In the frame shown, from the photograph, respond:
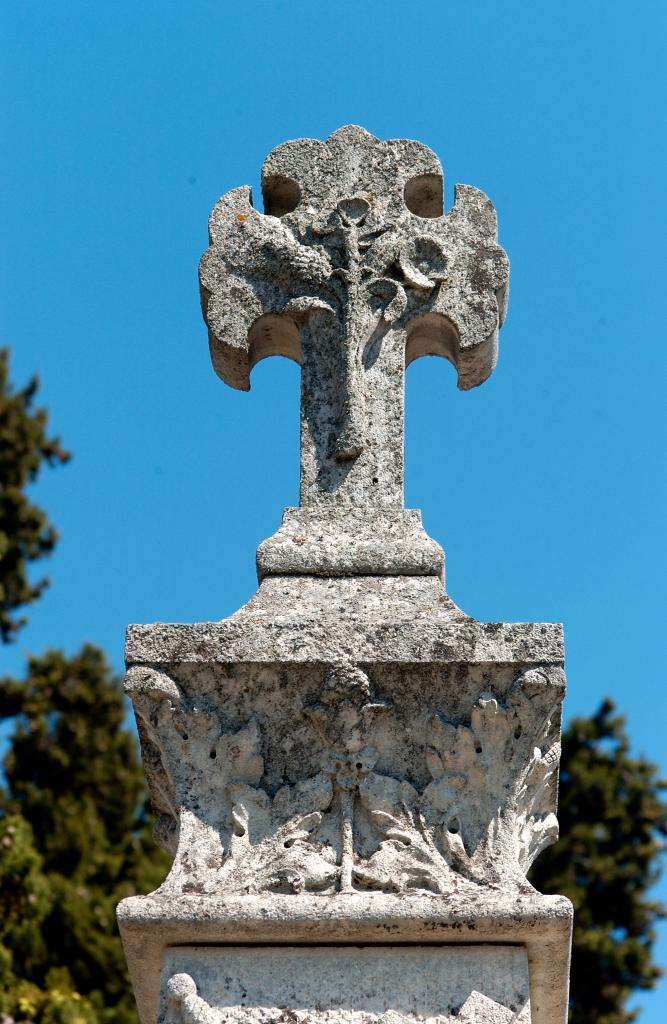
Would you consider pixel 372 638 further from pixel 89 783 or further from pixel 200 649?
pixel 89 783

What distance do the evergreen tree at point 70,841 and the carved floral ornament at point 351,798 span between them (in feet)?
29.7

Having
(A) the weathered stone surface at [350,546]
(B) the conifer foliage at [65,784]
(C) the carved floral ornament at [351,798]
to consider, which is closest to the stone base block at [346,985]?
(C) the carved floral ornament at [351,798]

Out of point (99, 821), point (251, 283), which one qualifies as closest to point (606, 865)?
point (99, 821)

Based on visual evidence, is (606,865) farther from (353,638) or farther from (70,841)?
(353,638)

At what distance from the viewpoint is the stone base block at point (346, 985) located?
13.6 ft

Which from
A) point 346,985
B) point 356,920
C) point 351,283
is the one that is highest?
point 351,283

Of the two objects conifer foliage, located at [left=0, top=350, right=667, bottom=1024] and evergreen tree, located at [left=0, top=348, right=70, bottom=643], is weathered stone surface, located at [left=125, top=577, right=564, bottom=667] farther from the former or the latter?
evergreen tree, located at [left=0, top=348, right=70, bottom=643]

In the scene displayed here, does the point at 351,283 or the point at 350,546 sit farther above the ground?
the point at 351,283

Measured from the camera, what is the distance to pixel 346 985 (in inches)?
166

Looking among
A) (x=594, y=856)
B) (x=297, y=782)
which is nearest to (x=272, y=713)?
(x=297, y=782)

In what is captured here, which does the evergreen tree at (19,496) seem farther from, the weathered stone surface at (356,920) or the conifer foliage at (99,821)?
the weathered stone surface at (356,920)

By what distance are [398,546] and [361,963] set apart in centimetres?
122

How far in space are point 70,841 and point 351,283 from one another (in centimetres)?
1209

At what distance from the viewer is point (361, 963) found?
425 cm
